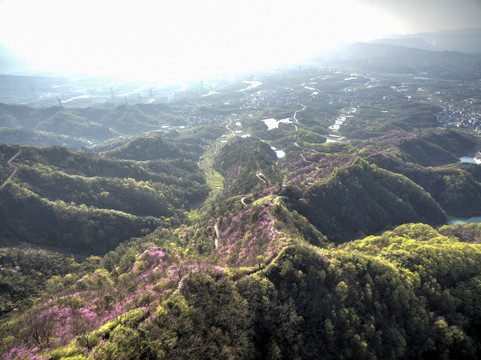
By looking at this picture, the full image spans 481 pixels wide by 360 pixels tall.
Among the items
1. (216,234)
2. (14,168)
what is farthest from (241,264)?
(14,168)

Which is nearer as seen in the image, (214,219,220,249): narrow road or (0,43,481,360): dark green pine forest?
(0,43,481,360): dark green pine forest

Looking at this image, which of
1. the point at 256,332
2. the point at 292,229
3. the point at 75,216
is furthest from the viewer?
the point at 75,216

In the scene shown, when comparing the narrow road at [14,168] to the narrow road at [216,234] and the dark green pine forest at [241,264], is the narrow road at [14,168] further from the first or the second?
the narrow road at [216,234]

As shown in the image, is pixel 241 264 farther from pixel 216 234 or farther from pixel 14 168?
pixel 14 168

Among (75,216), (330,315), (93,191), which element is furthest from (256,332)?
(93,191)

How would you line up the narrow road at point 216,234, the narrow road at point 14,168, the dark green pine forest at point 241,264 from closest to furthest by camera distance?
the dark green pine forest at point 241,264
the narrow road at point 216,234
the narrow road at point 14,168

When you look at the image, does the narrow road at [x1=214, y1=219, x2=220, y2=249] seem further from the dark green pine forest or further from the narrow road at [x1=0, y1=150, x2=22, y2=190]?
the narrow road at [x1=0, y1=150, x2=22, y2=190]

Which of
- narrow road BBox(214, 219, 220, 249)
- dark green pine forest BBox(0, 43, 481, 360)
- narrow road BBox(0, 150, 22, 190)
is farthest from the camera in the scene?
narrow road BBox(0, 150, 22, 190)

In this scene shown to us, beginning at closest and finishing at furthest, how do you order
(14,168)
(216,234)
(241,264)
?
(241,264) → (216,234) → (14,168)

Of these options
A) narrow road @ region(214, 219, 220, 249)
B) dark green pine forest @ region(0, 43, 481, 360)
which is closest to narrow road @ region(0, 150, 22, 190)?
dark green pine forest @ region(0, 43, 481, 360)

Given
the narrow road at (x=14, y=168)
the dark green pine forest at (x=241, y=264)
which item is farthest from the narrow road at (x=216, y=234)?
the narrow road at (x=14, y=168)

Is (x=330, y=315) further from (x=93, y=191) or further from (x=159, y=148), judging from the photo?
(x=159, y=148)
